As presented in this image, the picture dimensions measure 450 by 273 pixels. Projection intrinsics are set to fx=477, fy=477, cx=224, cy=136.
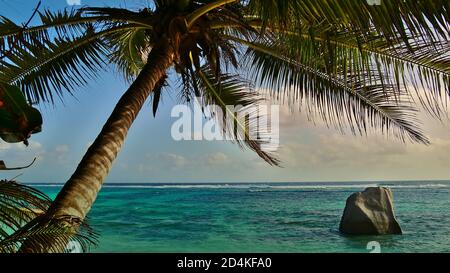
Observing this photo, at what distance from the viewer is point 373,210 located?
11742mm

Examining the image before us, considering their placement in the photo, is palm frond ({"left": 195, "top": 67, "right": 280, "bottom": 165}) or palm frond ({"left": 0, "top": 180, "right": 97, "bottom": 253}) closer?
palm frond ({"left": 0, "top": 180, "right": 97, "bottom": 253})

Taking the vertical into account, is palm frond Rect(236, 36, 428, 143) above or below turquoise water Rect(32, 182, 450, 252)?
above

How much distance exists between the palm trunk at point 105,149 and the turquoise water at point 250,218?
939cm

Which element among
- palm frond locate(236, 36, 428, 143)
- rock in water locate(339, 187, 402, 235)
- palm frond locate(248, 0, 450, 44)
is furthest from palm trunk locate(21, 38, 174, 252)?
rock in water locate(339, 187, 402, 235)

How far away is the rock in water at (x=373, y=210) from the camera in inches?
451

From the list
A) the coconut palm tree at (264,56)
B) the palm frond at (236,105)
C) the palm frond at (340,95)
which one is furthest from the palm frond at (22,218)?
the palm frond at (236,105)

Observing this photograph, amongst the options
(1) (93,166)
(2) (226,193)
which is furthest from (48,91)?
(2) (226,193)

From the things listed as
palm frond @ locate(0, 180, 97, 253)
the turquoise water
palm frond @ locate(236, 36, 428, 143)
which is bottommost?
the turquoise water

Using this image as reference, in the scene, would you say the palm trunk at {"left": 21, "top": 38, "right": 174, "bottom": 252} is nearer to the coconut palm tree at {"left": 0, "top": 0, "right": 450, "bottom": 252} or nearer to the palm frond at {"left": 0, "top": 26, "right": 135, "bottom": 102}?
the coconut palm tree at {"left": 0, "top": 0, "right": 450, "bottom": 252}

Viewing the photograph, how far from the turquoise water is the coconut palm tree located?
784cm

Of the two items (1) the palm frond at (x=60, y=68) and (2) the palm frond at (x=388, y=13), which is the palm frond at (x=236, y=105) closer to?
(1) the palm frond at (x=60, y=68)

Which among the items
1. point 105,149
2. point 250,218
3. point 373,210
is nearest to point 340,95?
point 105,149

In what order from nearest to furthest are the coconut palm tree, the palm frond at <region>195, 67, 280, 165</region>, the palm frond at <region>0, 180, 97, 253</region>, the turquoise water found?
the palm frond at <region>0, 180, 97, 253</region>
the coconut palm tree
the palm frond at <region>195, 67, 280, 165</region>
the turquoise water

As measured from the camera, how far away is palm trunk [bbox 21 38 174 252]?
2.39m
